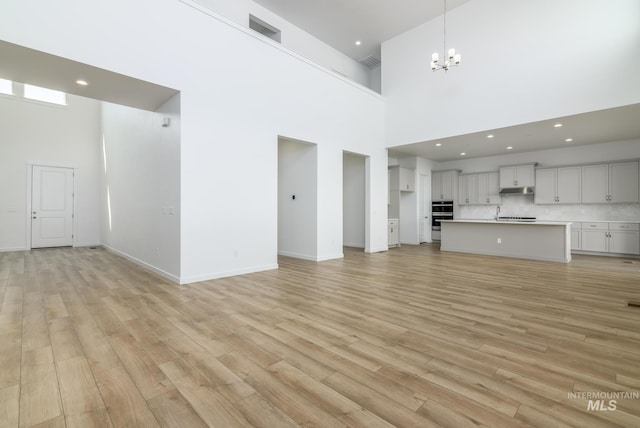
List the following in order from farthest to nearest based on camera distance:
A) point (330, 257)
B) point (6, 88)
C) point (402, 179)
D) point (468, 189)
Result: 1. point (468, 189)
2. point (402, 179)
3. point (6, 88)
4. point (330, 257)

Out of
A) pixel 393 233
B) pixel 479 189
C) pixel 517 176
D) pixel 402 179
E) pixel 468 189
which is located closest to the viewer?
pixel 517 176

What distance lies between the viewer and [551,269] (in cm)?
537

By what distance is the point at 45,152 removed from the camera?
804 centimetres

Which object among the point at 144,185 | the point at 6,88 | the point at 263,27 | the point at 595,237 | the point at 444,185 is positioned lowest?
the point at 595,237

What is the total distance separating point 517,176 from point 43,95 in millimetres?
14073

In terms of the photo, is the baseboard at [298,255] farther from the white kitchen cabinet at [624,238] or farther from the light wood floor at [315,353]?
the white kitchen cabinet at [624,238]

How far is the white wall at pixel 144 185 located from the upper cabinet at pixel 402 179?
22.1ft

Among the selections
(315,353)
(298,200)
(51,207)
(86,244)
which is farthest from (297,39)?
(86,244)

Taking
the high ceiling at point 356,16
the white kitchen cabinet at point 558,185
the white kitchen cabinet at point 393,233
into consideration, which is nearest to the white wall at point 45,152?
the high ceiling at point 356,16

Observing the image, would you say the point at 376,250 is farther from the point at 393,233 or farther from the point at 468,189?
the point at 468,189

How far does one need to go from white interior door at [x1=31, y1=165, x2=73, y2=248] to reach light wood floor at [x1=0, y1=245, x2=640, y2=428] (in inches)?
204

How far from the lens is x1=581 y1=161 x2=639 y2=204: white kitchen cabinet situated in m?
7.02

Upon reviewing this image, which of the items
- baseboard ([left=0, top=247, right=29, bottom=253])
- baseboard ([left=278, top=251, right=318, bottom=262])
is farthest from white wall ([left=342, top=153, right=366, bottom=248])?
baseboard ([left=0, top=247, right=29, bottom=253])

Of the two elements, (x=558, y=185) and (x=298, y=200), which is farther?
(x=558, y=185)
